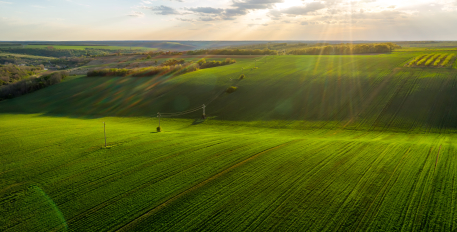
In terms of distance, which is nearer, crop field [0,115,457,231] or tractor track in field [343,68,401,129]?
crop field [0,115,457,231]

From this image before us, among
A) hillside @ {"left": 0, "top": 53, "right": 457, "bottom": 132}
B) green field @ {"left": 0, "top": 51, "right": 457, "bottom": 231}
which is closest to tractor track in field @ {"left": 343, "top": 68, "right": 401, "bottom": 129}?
hillside @ {"left": 0, "top": 53, "right": 457, "bottom": 132}

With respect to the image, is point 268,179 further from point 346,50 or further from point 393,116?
point 346,50

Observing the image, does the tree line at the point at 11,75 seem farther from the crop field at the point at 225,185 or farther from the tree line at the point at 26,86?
the crop field at the point at 225,185

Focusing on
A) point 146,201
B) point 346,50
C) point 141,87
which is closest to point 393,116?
point 146,201

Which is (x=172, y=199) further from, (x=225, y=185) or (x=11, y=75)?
(x=11, y=75)

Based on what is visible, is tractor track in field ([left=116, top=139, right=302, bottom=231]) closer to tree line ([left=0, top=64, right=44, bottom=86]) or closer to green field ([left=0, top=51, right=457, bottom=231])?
green field ([left=0, top=51, right=457, bottom=231])

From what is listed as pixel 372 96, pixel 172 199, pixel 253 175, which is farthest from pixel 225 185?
pixel 372 96

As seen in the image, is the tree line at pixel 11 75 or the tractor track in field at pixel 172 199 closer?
the tractor track in field at pixel 172 199

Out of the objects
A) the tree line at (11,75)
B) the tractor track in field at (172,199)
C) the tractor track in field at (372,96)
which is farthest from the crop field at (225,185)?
the tree line at (11,75)

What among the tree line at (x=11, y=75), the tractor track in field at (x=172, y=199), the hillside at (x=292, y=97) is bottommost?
the tractor track in field at (x=172, y=199)

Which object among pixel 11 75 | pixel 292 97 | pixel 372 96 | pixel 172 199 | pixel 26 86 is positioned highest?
pixel 11 75

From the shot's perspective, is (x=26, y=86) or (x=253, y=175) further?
(x=26, y=86)

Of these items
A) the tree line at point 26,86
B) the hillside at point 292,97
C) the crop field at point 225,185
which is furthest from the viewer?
the tree line at point 26,86
